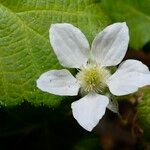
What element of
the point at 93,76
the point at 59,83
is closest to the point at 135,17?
the point at 93,76

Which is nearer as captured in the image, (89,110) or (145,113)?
(89,110)

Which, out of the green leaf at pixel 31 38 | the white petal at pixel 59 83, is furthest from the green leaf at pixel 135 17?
the white petal at pixel 59 83

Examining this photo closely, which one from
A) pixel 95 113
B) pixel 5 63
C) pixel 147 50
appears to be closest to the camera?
pixel 95 113

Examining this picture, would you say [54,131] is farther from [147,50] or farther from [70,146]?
[147,50]

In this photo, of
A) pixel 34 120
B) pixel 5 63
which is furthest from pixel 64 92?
pixel 34 120

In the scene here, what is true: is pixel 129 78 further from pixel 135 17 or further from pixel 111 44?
pixel 135 17

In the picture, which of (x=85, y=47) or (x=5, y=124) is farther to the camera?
(x=5, y=124)
